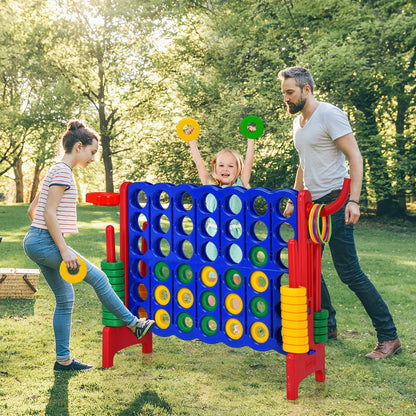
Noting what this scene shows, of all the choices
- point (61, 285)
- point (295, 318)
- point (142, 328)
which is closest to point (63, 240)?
point (61, 285)

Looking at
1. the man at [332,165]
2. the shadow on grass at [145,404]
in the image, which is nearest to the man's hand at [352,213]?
the man at [332,165]

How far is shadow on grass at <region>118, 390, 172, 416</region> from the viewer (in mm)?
3211

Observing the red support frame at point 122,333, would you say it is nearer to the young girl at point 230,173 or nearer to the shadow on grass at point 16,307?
the young girl at point 230,173

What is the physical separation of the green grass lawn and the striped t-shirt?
1084 mm

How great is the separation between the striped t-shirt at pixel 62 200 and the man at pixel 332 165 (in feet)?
5.21

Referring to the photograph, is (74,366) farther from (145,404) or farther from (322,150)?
(322,150)

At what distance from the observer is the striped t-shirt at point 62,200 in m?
3.69

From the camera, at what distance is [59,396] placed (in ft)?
11.3

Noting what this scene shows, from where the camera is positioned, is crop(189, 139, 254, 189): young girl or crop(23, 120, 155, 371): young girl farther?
crop(189, 139, 254, 189): young girl

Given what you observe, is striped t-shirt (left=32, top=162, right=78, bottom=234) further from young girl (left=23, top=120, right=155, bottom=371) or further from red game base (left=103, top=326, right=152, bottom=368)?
red game base (left=103, top=326, right=152, bottom=368)

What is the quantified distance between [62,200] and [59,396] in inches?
51.1

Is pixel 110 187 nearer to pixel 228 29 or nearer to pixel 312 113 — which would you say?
pixel 228 29

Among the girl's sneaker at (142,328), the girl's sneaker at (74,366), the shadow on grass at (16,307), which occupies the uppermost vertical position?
the girl's sneaker at (142,328)

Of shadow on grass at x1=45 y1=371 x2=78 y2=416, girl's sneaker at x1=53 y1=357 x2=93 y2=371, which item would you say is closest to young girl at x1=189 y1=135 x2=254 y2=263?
girl's sneaker at x1=53 y1=357 x2=93 y2=371
